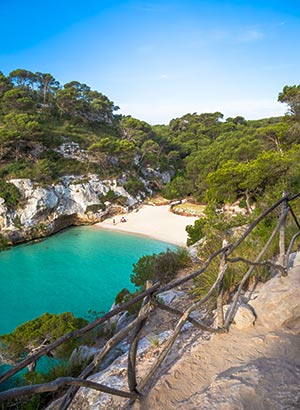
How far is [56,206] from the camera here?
63.9 ft

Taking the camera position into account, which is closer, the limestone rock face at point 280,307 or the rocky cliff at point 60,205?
the limestone rock face at point 280,307

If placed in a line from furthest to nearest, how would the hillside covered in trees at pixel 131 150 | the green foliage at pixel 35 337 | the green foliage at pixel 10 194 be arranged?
the green foliage at pixel 10 194 → the hillside covered in trees at pixel 131 150 → the green foliage at pixel 35 337

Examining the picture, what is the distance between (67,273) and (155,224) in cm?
881

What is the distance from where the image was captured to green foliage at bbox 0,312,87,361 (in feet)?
16.4

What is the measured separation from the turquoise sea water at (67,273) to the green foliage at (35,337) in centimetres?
370

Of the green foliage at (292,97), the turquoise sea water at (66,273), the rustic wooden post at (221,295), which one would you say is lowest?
the turquoise sea water at (66,273)

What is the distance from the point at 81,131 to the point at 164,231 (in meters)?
20.9

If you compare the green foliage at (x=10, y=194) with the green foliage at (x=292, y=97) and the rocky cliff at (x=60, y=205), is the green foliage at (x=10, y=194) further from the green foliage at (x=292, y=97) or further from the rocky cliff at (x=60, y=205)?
the green foliage at (x=292, y=97)

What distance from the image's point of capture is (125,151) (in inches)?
1001

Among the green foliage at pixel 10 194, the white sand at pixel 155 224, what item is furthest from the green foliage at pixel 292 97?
the green foliage at pixel 10 194

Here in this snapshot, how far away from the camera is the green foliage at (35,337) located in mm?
4992

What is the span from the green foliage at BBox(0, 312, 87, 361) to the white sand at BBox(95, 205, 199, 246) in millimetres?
10717

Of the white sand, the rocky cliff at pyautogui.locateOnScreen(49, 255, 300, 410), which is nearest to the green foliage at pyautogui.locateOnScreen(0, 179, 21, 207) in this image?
the white sand

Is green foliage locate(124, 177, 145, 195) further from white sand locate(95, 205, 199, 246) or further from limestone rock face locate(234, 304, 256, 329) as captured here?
limestone rock face locate(234, 304, 256, 329)
